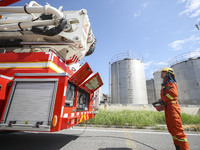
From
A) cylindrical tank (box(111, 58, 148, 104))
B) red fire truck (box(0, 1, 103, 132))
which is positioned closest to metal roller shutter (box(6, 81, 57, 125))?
red fire truck (box(0, 1, 103, 132))

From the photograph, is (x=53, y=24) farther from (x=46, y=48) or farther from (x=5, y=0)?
(x=5, y=0)

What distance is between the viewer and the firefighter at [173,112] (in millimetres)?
2160

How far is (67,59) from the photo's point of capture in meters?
3.51

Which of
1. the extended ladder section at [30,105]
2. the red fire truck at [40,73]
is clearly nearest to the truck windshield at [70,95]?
the red fire truck at [40,73]

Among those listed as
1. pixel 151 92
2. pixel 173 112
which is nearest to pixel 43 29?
pixel 173 112

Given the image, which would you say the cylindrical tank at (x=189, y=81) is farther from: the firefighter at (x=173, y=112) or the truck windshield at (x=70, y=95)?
the truck windshield at (x=70, y=95)

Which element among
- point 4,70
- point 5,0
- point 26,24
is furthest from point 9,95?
point 5,0

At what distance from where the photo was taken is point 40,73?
2145 millimetres

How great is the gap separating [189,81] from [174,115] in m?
14.2

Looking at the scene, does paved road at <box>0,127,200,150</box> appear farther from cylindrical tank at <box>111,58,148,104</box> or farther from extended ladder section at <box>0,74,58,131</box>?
cylindrical tank at <box>111,58,148,104</box>

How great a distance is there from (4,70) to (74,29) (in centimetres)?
194

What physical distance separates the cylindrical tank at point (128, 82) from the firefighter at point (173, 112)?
11096 millimetres

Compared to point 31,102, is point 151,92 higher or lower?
higher

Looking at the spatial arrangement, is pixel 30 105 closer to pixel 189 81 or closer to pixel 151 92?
pixel 189 81
